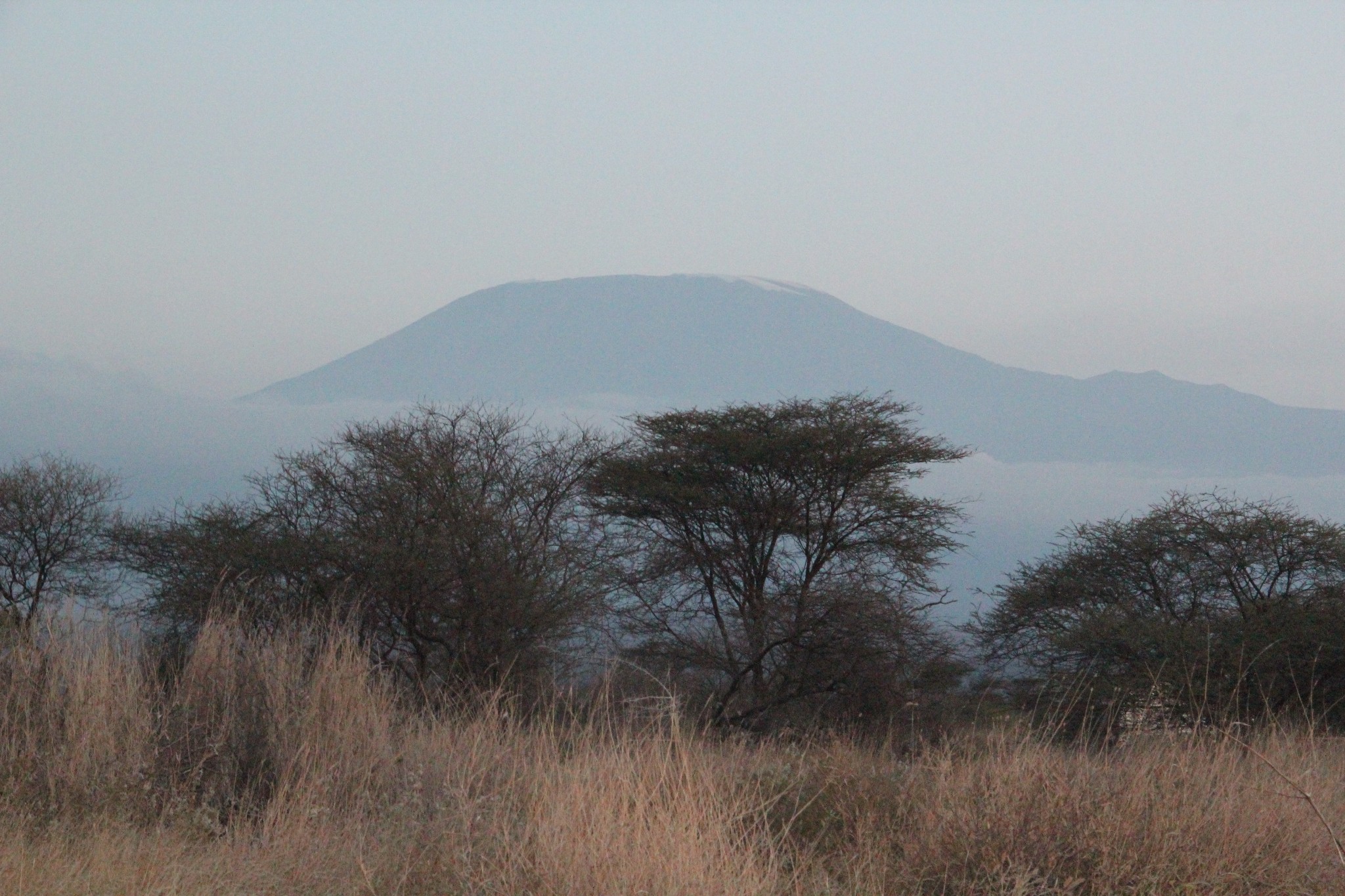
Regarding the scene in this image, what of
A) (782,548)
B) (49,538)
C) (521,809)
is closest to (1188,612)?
(782,548)

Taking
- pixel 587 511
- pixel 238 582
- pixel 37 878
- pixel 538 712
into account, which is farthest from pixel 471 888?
pixel 587 511

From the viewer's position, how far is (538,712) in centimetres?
1233

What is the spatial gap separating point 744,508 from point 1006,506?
620ft

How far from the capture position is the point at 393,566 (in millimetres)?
13031

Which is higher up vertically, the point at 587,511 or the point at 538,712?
the point at 587,511

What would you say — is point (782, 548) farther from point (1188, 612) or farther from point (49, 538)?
point (49, 538)

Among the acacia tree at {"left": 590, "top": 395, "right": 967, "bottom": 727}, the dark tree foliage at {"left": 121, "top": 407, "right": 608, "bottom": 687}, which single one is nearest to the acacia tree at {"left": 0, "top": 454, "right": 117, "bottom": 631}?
the dark tree foliage at {"left": 121, "top": 407, "right": 608, "bottom": 687}

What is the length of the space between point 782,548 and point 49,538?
→ 13.7m

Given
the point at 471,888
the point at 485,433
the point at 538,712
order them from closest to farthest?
the point at 471,888 < the point at 538,712 < the point at 485,433

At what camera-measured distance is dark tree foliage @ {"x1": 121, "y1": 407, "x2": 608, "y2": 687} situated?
13.1 m

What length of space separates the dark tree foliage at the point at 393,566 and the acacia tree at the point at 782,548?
137cm

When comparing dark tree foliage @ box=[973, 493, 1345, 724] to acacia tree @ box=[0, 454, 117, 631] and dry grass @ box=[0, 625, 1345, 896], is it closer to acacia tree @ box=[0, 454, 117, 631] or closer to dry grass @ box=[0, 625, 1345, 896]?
dry grass @ box=[0, 625, 1345, 896]

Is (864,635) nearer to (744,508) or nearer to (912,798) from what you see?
(744,508)

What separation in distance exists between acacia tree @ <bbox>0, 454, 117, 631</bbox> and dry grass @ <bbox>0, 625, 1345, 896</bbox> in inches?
590
